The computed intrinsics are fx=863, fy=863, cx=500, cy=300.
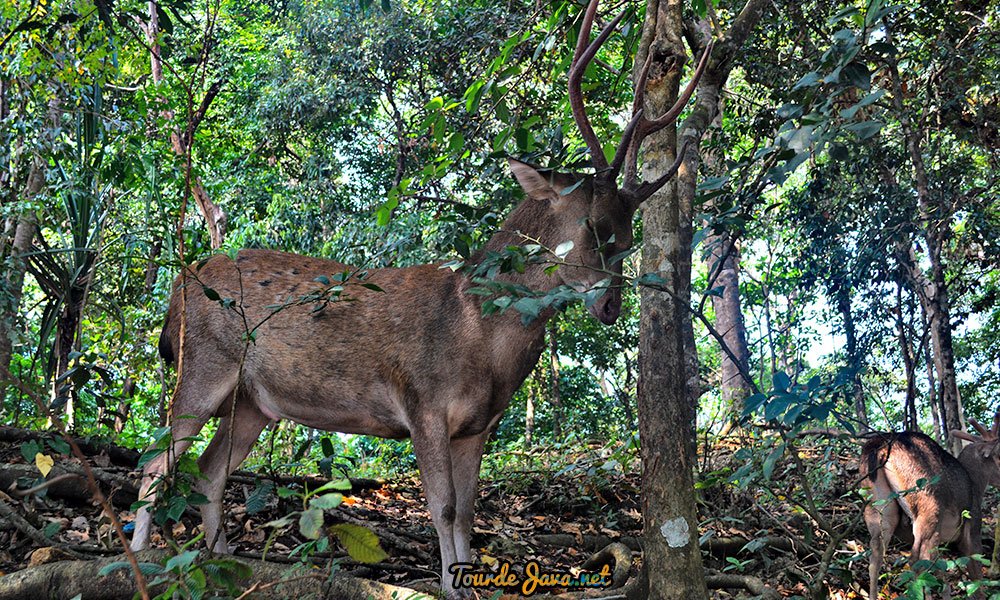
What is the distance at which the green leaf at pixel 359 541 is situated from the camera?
8.65ft

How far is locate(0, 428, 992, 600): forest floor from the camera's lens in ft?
15.9

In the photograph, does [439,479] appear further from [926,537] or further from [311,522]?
[926,537]

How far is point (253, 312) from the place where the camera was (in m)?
5.61

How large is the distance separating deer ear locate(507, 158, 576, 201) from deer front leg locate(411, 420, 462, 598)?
1.53m

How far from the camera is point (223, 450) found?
558 cm

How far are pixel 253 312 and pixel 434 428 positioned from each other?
1.48 metres

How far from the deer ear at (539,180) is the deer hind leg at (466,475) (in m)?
1.54

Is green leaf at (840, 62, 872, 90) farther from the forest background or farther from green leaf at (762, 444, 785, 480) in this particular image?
green leaf at (762, 444, 785, 480)

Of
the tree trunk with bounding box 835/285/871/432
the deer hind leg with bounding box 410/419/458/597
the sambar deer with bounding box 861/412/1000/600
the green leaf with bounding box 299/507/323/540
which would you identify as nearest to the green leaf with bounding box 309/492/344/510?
the green leaf with bounding box 299/507/323/540

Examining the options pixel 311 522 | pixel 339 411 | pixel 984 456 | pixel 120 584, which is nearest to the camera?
pixel 311 522

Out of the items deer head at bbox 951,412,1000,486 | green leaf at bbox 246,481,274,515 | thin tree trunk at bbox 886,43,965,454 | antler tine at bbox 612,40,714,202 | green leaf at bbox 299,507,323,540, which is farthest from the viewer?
thin tree trunk at bbox 886,43,965,454

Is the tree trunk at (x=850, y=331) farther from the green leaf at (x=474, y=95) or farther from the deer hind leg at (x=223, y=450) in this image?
the deer hind leg at (x=223, y=450)

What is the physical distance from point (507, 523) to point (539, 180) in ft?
9.01

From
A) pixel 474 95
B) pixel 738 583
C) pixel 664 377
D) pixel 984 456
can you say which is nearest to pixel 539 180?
pixel 474 95
